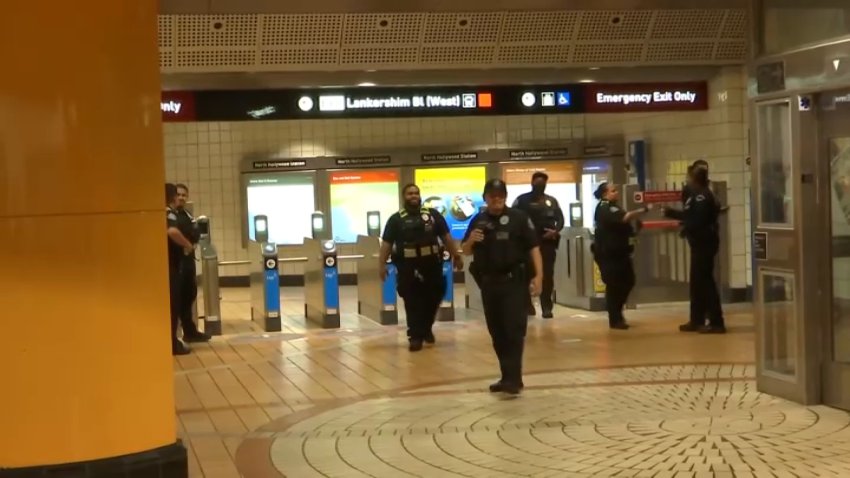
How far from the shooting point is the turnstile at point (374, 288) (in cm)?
1284

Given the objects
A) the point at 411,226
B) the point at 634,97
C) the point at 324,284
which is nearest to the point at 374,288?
the point at 324,284

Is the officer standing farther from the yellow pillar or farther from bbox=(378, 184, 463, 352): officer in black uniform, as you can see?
the yellow pillar

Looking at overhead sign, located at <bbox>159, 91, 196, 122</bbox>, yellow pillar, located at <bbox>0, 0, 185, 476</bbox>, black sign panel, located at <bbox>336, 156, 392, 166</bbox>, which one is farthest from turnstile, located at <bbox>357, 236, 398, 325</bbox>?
yellow pillar, located at <bbox>0, 0, 185, 476</bbox>

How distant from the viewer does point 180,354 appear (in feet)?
35.9

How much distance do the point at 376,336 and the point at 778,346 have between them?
5.13 metres

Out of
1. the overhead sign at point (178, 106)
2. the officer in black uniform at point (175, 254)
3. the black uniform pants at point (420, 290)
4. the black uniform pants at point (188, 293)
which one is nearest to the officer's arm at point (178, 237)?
the officer in black uniform at point (175, 254)

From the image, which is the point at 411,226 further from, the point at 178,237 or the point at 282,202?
the point at 282,202

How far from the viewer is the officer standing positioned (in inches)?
437

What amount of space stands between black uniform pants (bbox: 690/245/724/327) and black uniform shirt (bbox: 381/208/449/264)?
2.55 metres

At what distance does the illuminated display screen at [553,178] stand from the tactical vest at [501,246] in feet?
35.1

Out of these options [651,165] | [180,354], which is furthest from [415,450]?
[651,165]

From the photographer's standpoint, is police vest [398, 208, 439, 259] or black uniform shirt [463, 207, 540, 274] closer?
black uniform shirt [463, 207, 540, 274]

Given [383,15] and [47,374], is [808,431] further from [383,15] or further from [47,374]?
[383,15]

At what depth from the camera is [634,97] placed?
42.0 ft
